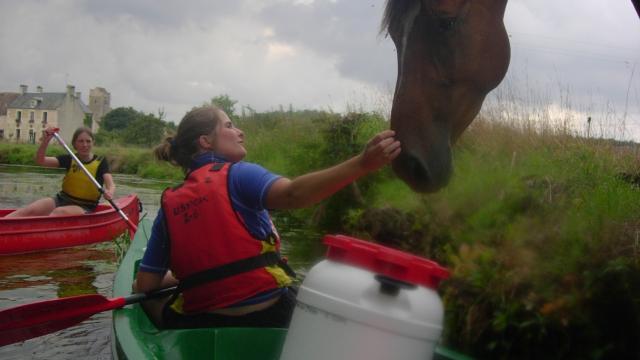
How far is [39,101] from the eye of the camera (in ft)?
202

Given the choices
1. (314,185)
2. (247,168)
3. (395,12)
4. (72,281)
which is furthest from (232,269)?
(72,281)

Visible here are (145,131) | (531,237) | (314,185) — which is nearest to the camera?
(314,185)

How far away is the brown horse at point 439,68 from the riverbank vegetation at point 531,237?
3.39ft

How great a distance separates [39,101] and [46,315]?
6603 cm

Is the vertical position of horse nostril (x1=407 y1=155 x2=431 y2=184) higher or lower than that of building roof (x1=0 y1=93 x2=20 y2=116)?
lower

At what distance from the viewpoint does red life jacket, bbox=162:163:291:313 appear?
2.01 metres

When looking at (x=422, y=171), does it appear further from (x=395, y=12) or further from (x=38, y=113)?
(x=38, y=113)

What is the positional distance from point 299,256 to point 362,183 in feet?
3.98

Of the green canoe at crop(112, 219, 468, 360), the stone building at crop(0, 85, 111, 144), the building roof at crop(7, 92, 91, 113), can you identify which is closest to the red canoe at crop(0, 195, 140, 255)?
the green canoe at crop(112, 219, 468, 360)

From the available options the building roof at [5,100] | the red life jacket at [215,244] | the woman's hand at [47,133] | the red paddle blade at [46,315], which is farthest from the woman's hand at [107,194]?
the building roof at [5,100]

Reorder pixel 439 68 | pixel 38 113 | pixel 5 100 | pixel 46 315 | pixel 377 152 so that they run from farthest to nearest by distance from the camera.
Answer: pixel 5 100 < pixel 38 113 < pixel 46 315 < pixel 439 68 < pixel 377 152

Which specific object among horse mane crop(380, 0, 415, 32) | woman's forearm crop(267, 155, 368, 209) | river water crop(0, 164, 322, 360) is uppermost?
horse mane crop(380, 0, 415, 32)

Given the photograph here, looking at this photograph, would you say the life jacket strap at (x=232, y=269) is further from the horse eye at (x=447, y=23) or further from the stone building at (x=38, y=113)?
the stone building at (x=38, y=113)

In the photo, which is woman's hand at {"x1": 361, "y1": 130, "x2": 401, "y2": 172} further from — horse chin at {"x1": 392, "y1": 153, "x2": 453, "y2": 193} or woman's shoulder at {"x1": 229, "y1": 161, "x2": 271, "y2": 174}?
woman's shoulder at {"x1": 229, "y1": 161, "x2": 271, "y2": 174}
